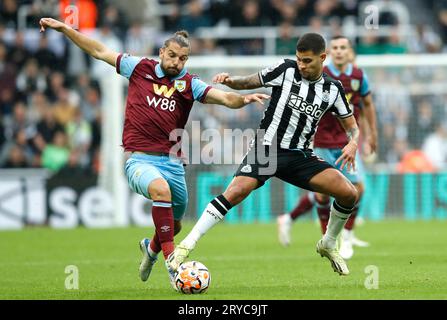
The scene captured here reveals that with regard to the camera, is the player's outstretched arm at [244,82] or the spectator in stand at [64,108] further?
the spectator in stand at [64,108]

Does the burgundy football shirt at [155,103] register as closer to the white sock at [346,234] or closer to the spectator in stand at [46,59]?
the white sock at [346,234]

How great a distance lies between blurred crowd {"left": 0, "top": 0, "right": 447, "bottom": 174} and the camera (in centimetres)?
1977

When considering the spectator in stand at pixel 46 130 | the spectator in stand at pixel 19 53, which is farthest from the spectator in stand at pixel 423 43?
the spectator in stand at pixel 19 53

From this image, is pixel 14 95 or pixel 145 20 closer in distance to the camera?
pixel 14 95

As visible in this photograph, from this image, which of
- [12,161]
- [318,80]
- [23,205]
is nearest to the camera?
[318,80]

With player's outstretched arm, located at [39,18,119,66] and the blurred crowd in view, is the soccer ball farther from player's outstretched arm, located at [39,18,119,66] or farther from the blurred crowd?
the blurred crowd

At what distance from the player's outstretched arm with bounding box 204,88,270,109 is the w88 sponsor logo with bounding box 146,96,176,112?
0.34 meters

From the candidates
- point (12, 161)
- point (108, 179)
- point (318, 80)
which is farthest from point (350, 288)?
point (12, 161)

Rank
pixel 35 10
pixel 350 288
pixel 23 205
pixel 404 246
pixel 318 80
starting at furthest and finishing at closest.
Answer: pixel 35 10
pixel 23 205
pixel 404 246
pixel 318 80
pixel 350 288

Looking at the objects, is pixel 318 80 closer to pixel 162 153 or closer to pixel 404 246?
pixel 162 153

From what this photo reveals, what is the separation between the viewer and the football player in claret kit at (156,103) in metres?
9.30

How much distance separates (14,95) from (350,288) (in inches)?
550

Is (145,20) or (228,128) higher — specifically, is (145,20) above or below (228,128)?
above

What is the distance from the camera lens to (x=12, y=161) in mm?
20000
